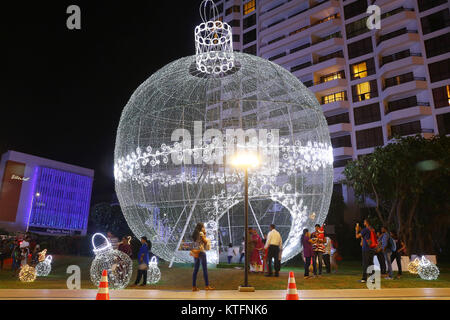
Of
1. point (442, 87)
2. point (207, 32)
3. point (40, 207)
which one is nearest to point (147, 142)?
point (207, 32)

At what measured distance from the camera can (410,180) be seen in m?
19.4

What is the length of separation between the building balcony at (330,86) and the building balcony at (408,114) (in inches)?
244

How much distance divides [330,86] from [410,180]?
23.3 m

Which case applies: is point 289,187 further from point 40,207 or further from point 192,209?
point 40,207

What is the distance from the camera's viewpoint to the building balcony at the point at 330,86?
4016cm

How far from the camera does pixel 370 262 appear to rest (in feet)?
32.8

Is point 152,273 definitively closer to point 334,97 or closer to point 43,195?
point 334,97

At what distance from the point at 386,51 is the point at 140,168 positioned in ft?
115

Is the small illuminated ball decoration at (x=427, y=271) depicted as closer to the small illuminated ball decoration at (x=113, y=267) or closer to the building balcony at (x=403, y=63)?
the small illuminated ball decoration at (x=113, y=267)

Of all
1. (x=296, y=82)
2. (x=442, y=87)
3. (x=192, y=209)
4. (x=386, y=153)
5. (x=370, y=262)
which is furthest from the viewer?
(x=442, y=87)

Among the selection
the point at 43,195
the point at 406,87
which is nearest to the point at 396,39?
the point at 406,87

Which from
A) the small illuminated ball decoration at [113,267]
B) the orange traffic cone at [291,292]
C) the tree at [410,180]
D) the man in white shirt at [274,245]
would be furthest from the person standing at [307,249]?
the tree at [410,180]

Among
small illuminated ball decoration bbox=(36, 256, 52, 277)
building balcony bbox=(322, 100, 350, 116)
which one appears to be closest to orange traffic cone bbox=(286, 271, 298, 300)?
small illuminated ball decoration bbox=(36, 256, 52, 277)
